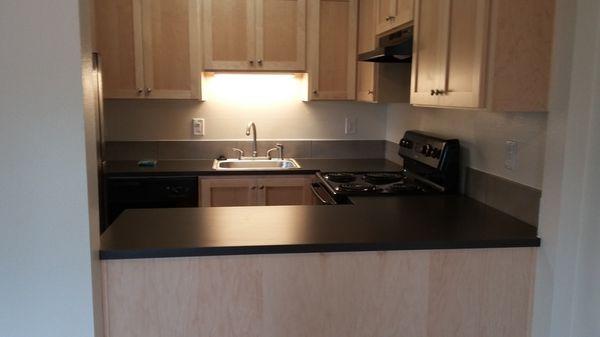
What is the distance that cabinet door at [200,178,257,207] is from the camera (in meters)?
3.49

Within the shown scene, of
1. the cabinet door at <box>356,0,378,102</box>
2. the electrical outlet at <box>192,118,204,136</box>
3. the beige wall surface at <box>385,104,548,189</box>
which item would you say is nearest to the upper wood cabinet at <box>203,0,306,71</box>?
the cabinet door at <box>356,0,378,102</box>

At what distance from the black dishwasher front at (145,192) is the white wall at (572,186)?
2.29 m

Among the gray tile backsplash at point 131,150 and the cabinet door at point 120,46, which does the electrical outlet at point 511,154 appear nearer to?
the cabinet door at point 120,46

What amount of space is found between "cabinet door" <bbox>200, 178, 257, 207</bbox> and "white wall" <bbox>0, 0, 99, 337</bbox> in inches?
76.5

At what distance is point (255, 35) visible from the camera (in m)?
3.62

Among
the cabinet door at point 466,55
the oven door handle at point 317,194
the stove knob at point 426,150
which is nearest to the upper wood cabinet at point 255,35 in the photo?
the oven door handle at point 317,194

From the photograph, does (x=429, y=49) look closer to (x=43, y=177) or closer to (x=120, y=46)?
(x=43, y=177)

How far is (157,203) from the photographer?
11.3 ft

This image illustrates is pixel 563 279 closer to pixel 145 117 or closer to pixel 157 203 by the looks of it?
pixel 157 203

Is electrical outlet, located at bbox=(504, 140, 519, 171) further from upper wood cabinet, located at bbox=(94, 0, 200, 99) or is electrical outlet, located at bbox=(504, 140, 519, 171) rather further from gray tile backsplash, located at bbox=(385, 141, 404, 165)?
upper wood cabinet, located at bbox=(94, 0, 200, 99)

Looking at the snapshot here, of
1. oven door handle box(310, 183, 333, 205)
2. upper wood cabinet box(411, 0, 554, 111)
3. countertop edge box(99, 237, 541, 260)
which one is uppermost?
upper wood cabinet box(411, 0, 554, 111)

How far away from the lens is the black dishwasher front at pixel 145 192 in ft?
11.1

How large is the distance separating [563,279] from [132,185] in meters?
2.58

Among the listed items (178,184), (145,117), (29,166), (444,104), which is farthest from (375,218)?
(145,117)
